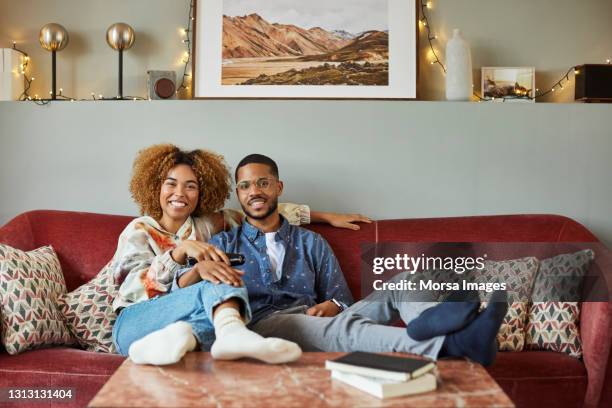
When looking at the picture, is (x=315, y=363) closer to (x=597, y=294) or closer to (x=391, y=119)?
(x=597, y=294)

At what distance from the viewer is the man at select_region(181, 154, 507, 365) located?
2.05 meters

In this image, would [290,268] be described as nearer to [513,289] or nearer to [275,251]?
[275,251]

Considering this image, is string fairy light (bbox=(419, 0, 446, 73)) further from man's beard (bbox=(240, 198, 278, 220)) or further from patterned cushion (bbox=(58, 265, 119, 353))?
patterned cushion (bbox=(58, 265, 119, 353))

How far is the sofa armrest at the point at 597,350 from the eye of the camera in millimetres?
2547

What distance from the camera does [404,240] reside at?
317 cm

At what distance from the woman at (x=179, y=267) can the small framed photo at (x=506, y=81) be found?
0.95 m

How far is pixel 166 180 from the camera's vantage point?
9.89ft

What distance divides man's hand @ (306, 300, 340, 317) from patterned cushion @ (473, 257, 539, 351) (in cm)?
54

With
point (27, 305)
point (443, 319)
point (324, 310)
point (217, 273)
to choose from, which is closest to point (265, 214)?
point (324, 310)

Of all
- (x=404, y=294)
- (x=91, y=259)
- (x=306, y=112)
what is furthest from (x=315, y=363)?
(x=306, y=112)

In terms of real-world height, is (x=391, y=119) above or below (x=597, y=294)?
above

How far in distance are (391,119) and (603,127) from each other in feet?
3.17

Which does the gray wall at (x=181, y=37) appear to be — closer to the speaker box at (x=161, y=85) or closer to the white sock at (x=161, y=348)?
the speaker box at (x=161, y=85)

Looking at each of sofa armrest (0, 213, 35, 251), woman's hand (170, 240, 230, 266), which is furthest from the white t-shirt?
sofa armrest (0, 213, 35, 251)
